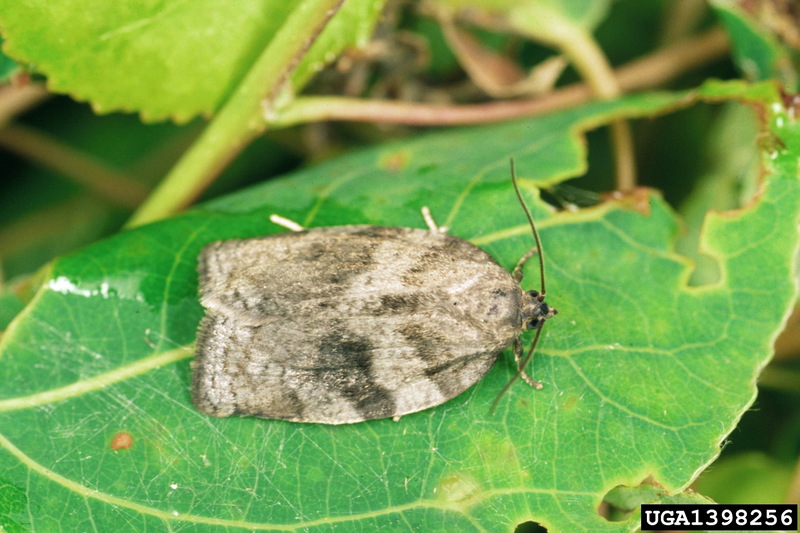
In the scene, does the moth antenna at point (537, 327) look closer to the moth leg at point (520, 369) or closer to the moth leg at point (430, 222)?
the moth leg at point (520, 369)

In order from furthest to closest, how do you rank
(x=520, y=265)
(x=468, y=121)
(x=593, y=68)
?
(x=593, y=68)
(x=468, y=121)
(x=520, y=265)

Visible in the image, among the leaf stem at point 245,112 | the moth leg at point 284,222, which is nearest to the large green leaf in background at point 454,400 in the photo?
the moth leg at point 284,222

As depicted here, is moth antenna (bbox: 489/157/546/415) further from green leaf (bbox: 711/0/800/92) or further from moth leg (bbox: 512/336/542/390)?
green leaf (bbox: 711/0/800/92)

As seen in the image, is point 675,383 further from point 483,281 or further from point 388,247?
point 388,247

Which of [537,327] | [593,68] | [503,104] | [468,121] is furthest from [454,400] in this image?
[593,68]

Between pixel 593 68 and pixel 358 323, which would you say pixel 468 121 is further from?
pixel 358 323

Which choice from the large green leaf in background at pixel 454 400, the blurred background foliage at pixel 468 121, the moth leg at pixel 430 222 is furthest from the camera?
the blurred background foliage at pixel 468 121
